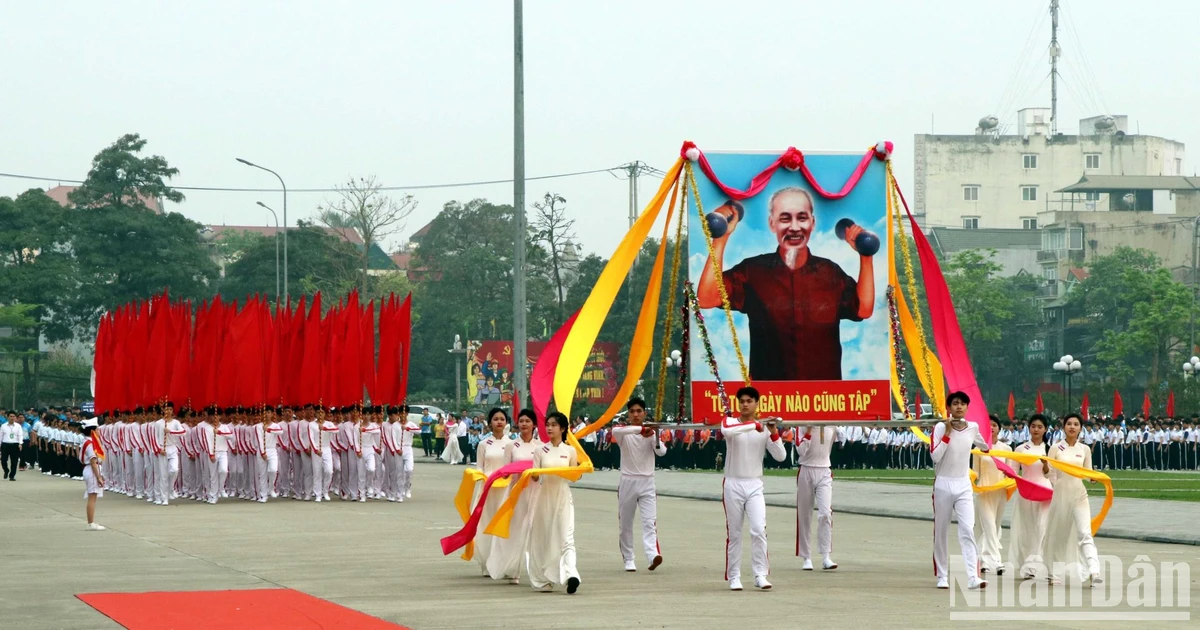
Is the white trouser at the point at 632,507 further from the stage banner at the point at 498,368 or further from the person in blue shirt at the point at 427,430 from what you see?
the stage banner at the point at 498,368

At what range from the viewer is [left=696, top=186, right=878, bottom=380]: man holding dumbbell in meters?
14.7

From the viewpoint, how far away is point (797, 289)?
48.5ft

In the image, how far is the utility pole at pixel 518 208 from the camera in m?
24.7

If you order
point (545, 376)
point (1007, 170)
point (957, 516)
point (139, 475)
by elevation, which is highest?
point (1007, 170)

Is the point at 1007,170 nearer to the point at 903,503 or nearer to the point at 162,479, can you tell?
the point at 903,503

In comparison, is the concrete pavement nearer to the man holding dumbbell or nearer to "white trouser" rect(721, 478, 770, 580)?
the man holding dumbbell

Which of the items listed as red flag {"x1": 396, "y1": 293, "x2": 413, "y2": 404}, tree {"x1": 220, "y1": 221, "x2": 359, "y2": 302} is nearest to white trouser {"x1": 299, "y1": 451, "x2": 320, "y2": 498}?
red flag {"x1": 396, "y1": 293, "x2": 413, "y2": 404}

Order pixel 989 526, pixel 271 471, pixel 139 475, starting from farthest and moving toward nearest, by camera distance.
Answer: pixel 139 475, pixel 271 471, pixel 989 526

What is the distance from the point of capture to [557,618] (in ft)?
36.9

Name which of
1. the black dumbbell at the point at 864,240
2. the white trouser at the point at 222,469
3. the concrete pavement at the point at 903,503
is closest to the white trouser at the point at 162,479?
the white trouser at the point at 222,469

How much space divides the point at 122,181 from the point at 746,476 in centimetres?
Answer: 6268

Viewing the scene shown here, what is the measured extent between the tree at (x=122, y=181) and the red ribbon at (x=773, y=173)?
5949 centimetres

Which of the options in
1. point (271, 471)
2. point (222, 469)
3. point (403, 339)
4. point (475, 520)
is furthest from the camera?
point (271, 471)

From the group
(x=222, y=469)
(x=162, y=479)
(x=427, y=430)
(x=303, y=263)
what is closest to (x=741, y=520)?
(x=222, y=469)
